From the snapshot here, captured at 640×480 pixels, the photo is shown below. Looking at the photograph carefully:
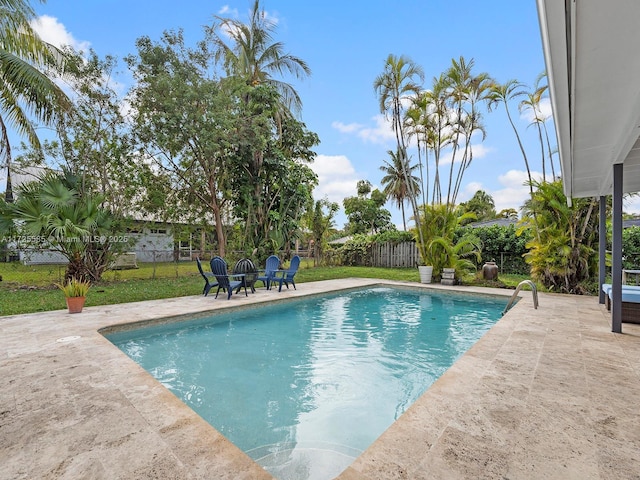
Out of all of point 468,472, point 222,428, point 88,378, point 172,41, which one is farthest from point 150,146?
point 468,472

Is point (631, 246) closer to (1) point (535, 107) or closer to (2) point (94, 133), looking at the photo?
(1) point (535, 107)

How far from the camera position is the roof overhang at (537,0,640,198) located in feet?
6.29

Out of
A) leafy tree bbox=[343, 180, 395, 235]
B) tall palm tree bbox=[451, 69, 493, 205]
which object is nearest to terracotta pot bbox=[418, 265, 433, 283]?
tall palm tree bbox=[451, 69, 493, 205]

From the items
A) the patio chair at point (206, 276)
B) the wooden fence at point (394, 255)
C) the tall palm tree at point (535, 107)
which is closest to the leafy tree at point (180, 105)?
the patio chair at point (206, 276)

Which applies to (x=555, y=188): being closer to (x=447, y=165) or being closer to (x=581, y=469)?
(x=447, y=165)

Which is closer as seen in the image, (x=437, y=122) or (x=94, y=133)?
(x=94, y=133)

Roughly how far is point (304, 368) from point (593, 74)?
432cm

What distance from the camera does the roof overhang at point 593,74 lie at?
1.92 metres

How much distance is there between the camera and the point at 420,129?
38.6ft

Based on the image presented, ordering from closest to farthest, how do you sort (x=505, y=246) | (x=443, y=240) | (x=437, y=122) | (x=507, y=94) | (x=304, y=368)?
(x=304, y=368) → (x=507, y=94) → (x=443, y=240) → (x=437, y=122) → (x=505, y=246)

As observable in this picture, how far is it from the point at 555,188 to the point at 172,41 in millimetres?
12344

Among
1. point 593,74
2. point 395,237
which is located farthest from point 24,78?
point 395,237

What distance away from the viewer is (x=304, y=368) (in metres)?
4.48

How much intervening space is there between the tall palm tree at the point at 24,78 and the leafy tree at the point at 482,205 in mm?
35811
